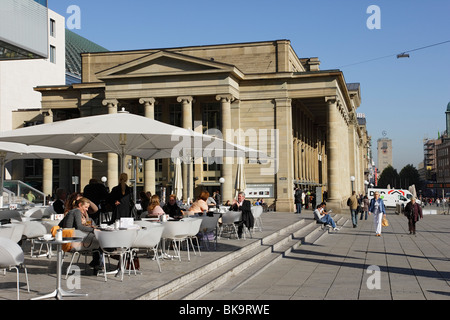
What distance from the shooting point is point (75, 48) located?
265 feet

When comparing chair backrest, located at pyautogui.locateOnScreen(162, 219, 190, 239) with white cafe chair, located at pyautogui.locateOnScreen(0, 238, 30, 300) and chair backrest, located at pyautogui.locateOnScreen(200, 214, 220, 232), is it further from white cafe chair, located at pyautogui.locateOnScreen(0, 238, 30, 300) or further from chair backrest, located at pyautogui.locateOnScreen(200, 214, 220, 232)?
white cafe chair, located at pyautogui.locateOnScreen(0, 238, 30, 300)

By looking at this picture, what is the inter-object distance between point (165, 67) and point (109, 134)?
28.5 meters

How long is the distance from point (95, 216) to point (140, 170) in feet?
107

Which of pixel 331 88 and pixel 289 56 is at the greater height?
pixel 289 56

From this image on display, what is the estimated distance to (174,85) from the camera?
3978cm

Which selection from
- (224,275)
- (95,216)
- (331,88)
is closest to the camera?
(224,275)

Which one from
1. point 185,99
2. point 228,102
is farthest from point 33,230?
point 185,99

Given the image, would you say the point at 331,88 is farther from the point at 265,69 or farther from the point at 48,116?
the point at 48,116

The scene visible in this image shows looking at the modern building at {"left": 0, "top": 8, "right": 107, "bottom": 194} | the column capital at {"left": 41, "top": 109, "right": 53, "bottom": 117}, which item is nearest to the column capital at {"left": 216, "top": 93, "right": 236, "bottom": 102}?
the modern building at {"left": 0, "top": 8, "right": 107, "bottom": 194}

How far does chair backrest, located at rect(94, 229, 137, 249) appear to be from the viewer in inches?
355

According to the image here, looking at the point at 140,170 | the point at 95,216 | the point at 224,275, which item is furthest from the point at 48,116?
the point at 224,275

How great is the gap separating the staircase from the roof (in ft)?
204

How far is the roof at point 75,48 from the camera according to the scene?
74.8m

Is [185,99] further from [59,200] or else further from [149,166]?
[59,200]
